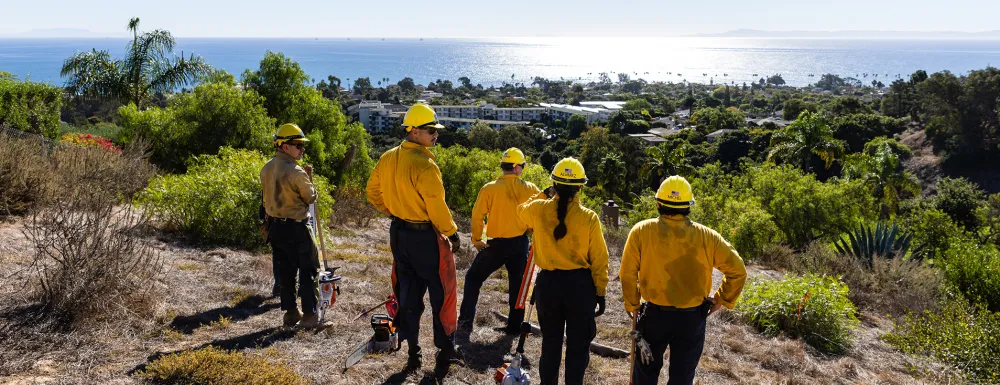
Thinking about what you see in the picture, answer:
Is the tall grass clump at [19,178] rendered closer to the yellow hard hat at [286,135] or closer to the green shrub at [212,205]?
the green shrub at [212,205]

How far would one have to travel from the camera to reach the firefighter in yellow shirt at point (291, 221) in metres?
5.60

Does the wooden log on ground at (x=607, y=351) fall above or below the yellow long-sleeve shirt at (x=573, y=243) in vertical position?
below

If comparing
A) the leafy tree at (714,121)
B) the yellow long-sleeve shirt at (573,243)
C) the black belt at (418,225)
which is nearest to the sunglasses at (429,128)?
the black belt at (418,225)

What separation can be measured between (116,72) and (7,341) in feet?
63.5

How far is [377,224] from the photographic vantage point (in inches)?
603

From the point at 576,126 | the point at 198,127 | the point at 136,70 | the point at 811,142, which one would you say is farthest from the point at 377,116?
the point at 198,127

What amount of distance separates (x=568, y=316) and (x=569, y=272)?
12.2 inches

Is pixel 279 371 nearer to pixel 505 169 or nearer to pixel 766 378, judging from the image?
pixel 505 169

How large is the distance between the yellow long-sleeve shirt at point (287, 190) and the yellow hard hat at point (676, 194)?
9.93 feet

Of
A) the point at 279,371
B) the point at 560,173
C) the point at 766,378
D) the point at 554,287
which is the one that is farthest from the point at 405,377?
the point at 766,378

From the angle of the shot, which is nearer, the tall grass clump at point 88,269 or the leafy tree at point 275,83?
the tall grass clump at point 88,269

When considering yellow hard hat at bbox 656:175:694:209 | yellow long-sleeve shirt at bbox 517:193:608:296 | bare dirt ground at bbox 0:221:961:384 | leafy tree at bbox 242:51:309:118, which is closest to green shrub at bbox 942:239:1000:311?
bare dirt ground at bbox 0:221:961:384

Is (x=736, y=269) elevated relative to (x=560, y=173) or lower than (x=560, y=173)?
lower

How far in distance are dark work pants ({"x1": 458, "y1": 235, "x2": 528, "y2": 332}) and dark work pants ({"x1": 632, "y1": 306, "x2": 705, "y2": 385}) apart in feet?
6.32
